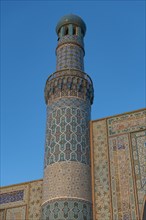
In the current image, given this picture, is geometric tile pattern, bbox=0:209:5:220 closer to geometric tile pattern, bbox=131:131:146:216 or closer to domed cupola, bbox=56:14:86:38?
geometric tile pattern, bbox=131:131:146:216

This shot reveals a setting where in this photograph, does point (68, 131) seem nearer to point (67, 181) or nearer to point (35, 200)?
point (67, 181)

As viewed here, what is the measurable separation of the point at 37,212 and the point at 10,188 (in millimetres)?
1271

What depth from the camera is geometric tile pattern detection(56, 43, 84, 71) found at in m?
10.8

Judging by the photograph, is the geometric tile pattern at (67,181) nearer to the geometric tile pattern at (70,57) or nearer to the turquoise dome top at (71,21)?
the geometric tile pattern at (70,57)

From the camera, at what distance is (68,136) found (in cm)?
927

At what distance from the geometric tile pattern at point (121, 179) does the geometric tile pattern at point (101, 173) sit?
0.14 meters

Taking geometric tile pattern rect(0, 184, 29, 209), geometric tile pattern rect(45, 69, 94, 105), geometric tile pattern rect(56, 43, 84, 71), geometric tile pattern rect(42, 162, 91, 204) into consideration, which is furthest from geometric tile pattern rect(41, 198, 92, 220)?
geometric tile pattern rect(56, 43, 84, 71)

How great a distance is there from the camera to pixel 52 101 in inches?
400

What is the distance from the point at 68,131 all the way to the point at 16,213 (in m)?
2.64

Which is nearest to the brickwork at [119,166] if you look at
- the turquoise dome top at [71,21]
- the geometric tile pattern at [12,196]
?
the geometric tile pattern at [12,196]

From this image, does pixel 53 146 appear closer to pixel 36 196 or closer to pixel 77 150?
pixel 77 150

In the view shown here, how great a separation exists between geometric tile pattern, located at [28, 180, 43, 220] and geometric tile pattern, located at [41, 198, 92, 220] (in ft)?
3.74

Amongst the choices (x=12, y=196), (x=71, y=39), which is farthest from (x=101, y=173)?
(x=71, y=39)

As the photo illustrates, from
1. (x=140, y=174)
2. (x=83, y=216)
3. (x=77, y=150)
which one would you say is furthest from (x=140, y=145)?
(x=83, y=216)
